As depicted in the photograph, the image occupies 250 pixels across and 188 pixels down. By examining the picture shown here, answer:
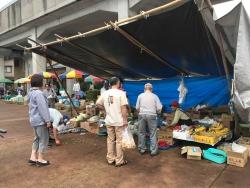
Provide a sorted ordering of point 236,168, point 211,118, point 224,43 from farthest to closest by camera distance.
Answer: point 211,118, point 236,168, point 224,43

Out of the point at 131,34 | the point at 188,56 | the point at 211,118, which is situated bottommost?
the point at 211,118

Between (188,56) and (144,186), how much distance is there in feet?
Result: 12.0

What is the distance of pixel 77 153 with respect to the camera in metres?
7.08

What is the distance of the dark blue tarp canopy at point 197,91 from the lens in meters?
8.35

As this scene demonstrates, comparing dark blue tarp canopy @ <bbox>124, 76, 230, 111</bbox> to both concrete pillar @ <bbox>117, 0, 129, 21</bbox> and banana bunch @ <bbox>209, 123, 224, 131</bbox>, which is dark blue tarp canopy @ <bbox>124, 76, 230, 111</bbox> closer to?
banana bunch @ <bbox>209, 123, 224, 131</bbox>

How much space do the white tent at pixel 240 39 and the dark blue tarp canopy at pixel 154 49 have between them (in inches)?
19.3

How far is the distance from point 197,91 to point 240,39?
14.4 feet

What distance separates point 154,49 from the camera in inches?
281

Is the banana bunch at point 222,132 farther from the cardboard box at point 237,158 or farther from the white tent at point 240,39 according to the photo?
the white tent at point 240,39

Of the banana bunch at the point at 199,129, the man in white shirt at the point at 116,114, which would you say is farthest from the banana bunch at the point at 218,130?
the man in white shirt at the point at 116,114

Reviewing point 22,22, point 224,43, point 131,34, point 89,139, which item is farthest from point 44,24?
point 224,43

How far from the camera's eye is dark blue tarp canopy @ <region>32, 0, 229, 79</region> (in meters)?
5.56

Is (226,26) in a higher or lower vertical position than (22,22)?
lower

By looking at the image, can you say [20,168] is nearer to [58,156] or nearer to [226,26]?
[58,156]
